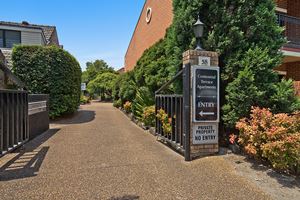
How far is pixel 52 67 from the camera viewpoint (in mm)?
11320

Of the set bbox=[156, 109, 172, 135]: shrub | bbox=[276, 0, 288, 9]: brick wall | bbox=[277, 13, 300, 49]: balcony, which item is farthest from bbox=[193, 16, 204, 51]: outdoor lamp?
bbox=[276, 0, 288, 9]: brick wall

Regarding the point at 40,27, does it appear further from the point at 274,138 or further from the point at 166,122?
the point at 274,138

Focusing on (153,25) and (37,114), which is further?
(153,25)

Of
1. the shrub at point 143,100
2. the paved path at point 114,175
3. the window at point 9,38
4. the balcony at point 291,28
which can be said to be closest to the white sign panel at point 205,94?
the paved path at point 114,175

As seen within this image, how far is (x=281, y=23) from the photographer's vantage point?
36.7ft

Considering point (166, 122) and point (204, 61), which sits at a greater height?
point (204, 61)

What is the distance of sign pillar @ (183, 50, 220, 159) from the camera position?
5.49 metres

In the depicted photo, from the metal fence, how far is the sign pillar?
405 centimetres

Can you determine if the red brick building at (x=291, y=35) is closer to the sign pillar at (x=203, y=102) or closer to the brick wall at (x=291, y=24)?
the brick wall at (x=291, y=24)

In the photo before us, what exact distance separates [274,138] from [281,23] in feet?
28.9

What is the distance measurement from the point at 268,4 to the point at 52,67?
9.21m

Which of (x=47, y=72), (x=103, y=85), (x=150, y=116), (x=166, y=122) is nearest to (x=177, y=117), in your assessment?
(x=166, y=122)

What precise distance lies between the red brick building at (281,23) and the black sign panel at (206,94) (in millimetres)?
4048

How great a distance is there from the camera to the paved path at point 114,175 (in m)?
3.90
